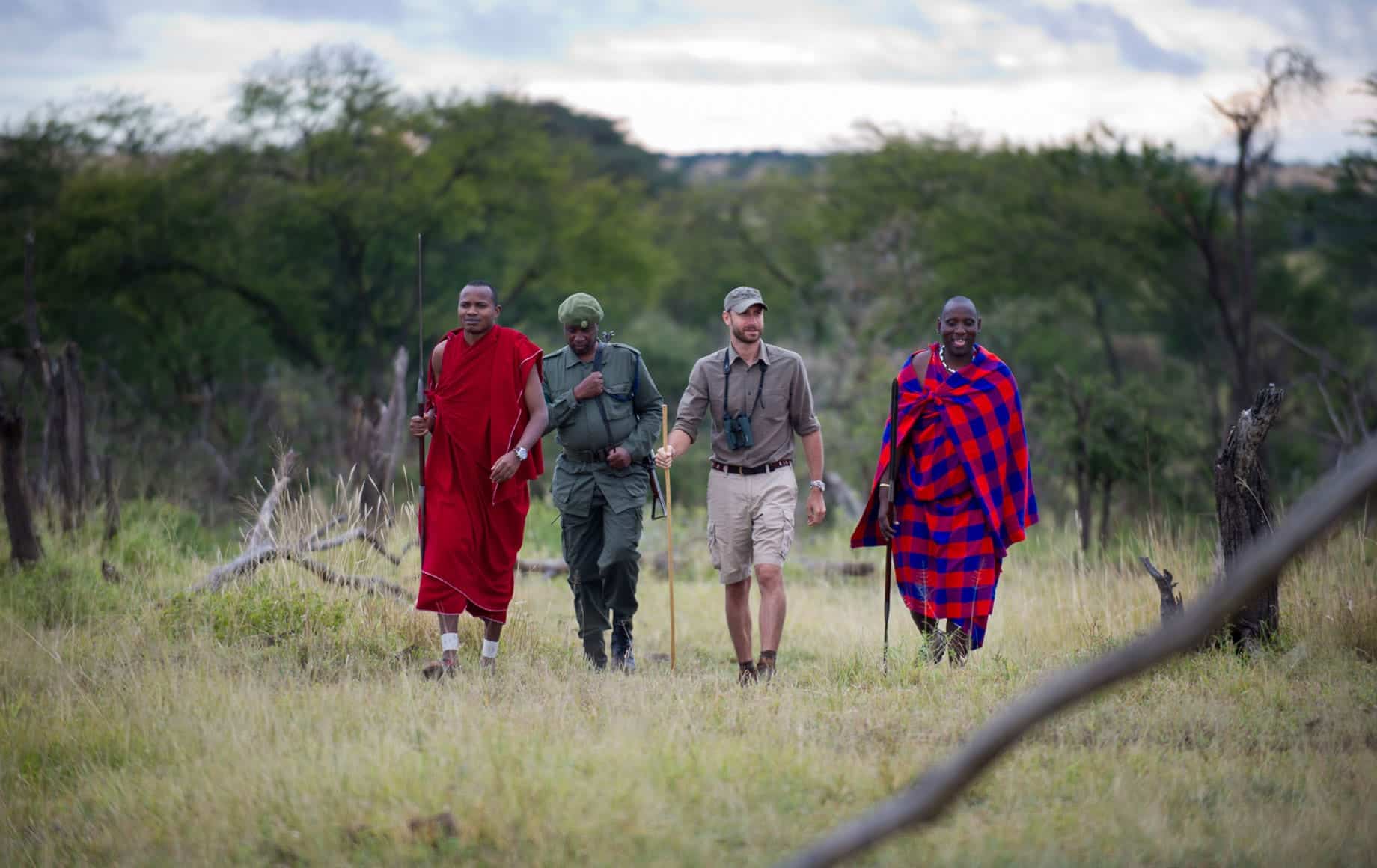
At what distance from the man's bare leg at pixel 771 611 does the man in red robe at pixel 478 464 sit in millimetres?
1284

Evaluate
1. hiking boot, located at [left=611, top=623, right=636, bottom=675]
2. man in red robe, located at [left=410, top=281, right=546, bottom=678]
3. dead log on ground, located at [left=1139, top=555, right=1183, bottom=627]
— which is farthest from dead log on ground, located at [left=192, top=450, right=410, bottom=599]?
dead log on ground, located at [left=1139, top=555, right=1183, bottom=627]

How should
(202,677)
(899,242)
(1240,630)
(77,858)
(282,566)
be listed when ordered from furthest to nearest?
(899,242) → (282,566) → (1240,630) → (202,677) → (77,858)

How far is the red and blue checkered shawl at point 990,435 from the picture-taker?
711 cm

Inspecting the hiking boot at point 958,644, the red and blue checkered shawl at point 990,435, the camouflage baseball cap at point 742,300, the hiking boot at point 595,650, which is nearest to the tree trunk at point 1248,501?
the red and blue checkered shawl at point 990,435

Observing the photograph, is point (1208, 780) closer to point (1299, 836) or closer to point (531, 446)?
point (1299, 836)

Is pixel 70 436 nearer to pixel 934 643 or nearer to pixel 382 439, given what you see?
pixel 382 439

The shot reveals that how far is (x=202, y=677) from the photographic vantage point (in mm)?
6234

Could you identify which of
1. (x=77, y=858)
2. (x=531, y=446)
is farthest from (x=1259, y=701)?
(x=77, y=858)

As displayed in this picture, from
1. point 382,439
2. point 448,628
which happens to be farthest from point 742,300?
point 382,439

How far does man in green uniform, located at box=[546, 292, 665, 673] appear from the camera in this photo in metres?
7.02

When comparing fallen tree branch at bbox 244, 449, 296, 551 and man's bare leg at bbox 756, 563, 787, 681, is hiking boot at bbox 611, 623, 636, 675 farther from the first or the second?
fallen tree branch at bbox 244, 449, 296, 551

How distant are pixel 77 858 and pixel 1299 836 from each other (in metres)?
3.85

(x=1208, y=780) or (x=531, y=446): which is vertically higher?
(x=531, y=446)

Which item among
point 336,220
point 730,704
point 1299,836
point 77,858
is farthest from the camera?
point 336,220
